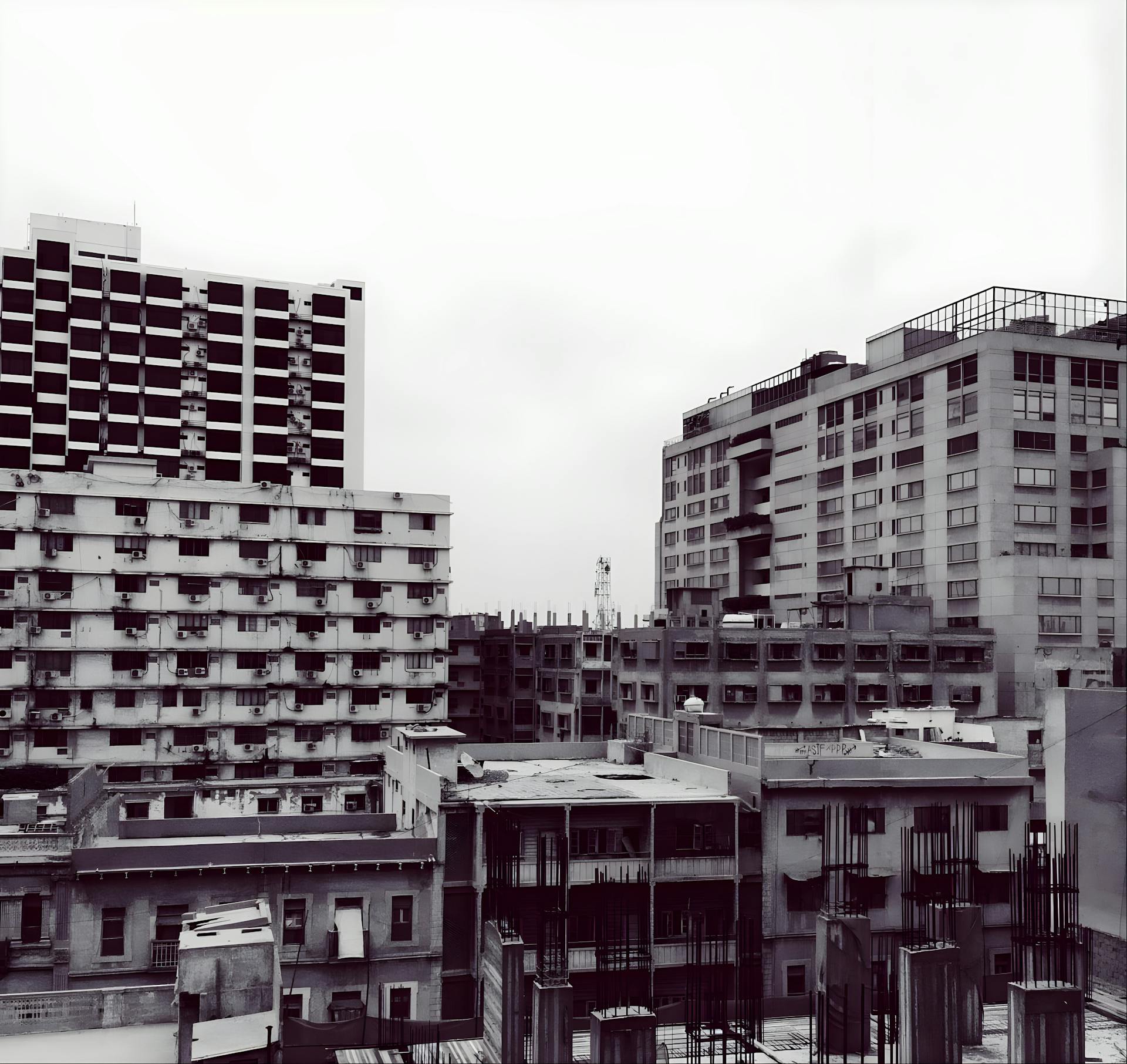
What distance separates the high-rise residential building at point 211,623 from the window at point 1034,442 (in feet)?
134

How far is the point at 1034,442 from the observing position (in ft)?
275

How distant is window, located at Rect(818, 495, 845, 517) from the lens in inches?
3893

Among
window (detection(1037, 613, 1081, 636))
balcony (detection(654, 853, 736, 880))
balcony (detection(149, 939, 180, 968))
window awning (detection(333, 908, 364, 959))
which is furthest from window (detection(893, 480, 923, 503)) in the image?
balcony (detection(149, 939, 180, 968))

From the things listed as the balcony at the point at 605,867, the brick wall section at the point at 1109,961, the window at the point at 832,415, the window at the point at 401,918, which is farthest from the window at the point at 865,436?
the window at the point at 401,918

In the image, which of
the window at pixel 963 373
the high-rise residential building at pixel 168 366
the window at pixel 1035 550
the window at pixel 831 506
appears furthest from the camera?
the window at pixel 831 506

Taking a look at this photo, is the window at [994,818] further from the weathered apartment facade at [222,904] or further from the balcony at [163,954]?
the balcony at [163,954]

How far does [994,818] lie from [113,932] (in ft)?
107

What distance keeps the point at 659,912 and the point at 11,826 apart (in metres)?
22.9

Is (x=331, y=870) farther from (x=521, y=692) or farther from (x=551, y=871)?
(x=521, y=692)

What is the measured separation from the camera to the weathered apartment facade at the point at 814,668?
77.4 meters

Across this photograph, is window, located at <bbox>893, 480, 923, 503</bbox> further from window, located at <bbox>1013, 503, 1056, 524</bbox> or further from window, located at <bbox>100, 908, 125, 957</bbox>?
window, located at <bbox>100, 908, 125, 957</bbox>

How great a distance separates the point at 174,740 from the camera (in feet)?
238

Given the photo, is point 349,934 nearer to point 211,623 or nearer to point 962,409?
point 211,623

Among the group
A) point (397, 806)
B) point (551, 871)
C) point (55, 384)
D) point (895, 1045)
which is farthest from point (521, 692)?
point (895, 1045)
